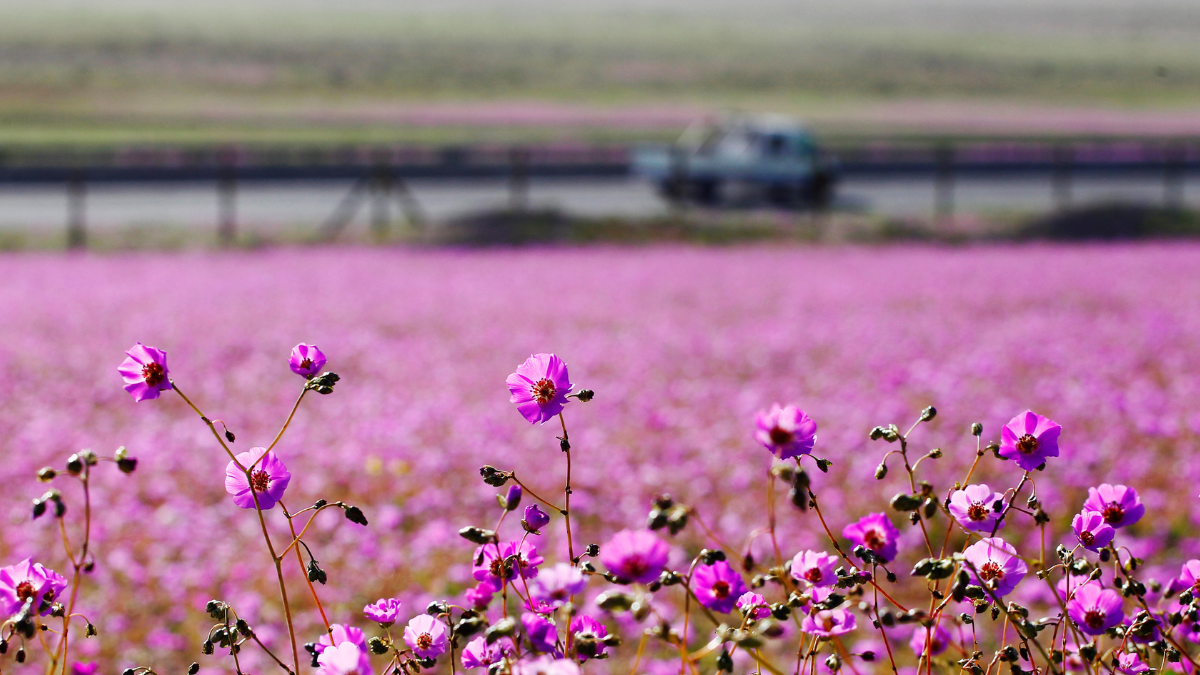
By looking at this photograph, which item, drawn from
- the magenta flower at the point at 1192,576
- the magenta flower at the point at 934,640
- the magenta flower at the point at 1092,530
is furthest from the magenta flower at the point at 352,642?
the magenta flower at the point at 1192,576

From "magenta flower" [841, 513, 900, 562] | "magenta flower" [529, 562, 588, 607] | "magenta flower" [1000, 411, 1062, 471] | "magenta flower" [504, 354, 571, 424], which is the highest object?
"magenta flower" [504, 354, 571, 424]

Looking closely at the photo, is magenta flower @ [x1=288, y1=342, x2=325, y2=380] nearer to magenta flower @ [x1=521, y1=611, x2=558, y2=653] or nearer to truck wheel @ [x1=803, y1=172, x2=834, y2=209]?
magenta flower @ [x1=521, y1=611, x2=558, y2=653]

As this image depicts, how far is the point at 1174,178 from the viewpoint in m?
29.8

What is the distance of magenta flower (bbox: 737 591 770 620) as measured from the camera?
4.72 feet

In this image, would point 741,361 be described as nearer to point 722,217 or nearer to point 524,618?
point 524,618

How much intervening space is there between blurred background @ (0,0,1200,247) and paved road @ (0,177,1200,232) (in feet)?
0.49

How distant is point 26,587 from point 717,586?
2.76 feet

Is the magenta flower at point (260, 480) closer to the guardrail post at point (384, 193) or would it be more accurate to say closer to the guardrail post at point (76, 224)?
the guardrail post at point (76, 224)

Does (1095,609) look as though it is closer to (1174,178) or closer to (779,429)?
(779,429)

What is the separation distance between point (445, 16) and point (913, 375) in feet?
364

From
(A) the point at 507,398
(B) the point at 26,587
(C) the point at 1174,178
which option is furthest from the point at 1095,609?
(C) the point at 1174,178

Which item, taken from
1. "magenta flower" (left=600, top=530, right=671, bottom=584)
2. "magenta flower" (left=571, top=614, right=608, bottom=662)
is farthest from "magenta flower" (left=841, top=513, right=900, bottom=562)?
"magenta flower" (left=600, top=530, right=671, bottom=584)

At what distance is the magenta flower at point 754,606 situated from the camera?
144cm

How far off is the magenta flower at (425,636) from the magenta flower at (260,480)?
0.80 ft
